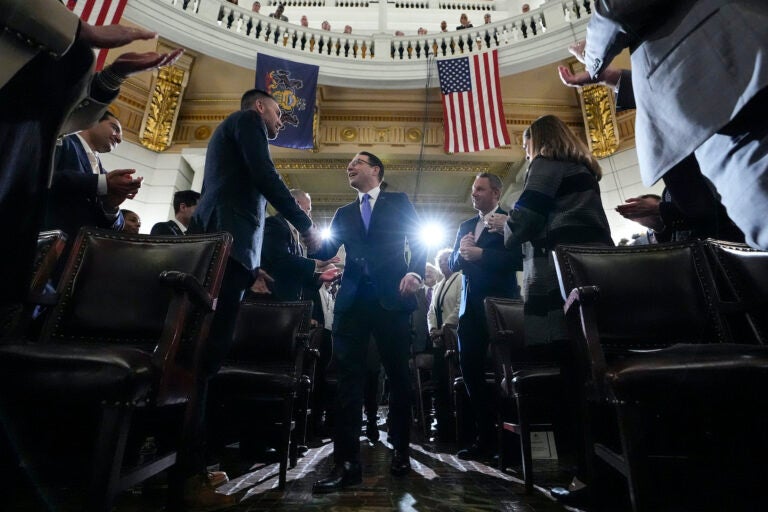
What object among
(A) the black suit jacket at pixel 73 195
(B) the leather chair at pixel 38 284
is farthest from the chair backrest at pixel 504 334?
(A) the black suit jacket at pixel 73 195

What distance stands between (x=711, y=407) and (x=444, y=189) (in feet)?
25.9

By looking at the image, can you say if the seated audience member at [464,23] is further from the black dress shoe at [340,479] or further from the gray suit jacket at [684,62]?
the black dress shoe at [340,479]

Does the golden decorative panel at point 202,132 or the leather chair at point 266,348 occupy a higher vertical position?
the golden decorative panel at point 202,132

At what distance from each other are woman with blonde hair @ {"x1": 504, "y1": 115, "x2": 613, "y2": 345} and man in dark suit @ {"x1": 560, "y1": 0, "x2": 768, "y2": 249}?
0.71 m

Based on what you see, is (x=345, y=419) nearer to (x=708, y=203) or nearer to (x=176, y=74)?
(x=708, y=203)

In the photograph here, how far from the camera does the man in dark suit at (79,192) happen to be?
182 centimetres

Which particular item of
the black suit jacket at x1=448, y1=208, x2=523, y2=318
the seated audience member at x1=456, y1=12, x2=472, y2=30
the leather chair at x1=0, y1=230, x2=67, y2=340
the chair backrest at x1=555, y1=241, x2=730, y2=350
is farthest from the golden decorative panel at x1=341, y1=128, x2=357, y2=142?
the chair backrest at x1=555, y1=241, x2=730, y2=350

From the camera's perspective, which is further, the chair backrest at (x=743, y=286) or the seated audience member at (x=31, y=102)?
the chair backrest at (x=743, y=286)

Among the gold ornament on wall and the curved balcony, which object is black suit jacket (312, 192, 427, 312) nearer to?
the curved balcony

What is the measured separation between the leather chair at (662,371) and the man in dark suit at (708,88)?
39cm

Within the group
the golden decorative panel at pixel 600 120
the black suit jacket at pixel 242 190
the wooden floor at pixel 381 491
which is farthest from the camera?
the golden decorative panel at pixel 600 120

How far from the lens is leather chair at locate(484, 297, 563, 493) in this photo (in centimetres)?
178

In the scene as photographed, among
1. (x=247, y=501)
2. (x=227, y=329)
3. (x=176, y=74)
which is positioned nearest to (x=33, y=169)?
(x=227, y=329)

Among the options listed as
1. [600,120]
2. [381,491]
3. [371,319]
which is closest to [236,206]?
[371,319]
